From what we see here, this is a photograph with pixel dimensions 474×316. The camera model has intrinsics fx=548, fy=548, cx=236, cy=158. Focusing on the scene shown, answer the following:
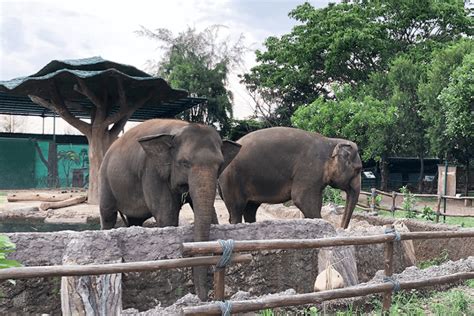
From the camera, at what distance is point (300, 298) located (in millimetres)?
3750

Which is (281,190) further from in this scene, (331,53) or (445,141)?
(331,53)

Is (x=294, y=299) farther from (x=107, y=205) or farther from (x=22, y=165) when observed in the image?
(x=22, y=165)

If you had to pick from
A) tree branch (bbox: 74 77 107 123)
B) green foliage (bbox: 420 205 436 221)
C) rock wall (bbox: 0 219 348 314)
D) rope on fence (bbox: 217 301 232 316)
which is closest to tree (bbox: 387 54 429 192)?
green foliage (bbox: 420 205 436 221)

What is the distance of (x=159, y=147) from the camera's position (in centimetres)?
558

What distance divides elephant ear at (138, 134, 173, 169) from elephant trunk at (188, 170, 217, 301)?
23.0 inches

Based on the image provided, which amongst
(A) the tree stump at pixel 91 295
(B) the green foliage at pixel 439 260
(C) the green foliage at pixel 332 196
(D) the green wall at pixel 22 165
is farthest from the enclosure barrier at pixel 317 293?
(D) the green wall at pixel 22 165

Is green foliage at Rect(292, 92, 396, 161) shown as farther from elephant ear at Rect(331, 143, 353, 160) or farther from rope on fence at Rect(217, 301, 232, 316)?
rope on fence at Rect(217, 301, 232, 316)

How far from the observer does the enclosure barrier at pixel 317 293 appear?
3.41 meters

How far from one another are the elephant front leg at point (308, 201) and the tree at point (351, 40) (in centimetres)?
1730

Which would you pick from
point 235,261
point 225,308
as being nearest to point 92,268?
point 225,308

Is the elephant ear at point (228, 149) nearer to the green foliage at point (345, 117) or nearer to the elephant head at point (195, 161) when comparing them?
the elephant head at point (195, 161)

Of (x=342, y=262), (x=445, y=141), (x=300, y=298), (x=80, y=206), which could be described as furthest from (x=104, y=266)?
(x=445, y=141)

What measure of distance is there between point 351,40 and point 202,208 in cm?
2019

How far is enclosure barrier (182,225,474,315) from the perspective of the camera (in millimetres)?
3414
